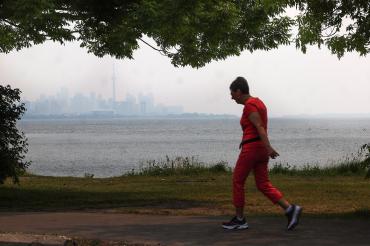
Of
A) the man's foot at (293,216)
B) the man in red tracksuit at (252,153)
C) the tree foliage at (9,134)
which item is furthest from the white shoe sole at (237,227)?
the tree foliage at (9,134)

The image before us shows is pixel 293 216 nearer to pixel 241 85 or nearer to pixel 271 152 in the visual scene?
pixel 271 152

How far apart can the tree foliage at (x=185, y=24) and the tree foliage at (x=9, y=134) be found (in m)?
1.63

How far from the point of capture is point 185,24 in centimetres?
1285

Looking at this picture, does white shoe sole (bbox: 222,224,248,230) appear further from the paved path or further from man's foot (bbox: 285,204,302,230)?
man's foot (bbox: 285,204,302,230)

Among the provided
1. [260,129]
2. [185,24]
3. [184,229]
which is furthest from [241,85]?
[185,24]

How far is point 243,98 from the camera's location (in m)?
7.97

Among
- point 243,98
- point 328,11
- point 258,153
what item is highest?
point 328,11

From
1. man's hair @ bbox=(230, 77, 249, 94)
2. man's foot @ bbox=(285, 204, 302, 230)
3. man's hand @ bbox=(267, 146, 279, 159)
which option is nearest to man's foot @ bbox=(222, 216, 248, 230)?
man's foot @ bbox=(285, 204, 302, 230)

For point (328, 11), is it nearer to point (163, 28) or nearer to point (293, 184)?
point (163, 28)

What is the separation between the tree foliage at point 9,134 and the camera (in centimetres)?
1259

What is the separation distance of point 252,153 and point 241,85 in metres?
0.88

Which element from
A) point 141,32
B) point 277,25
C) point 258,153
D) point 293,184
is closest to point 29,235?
point 258,153

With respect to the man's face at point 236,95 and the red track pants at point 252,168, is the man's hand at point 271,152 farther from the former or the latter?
the man's face at point 236,95

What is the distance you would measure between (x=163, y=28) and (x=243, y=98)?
518 cm
